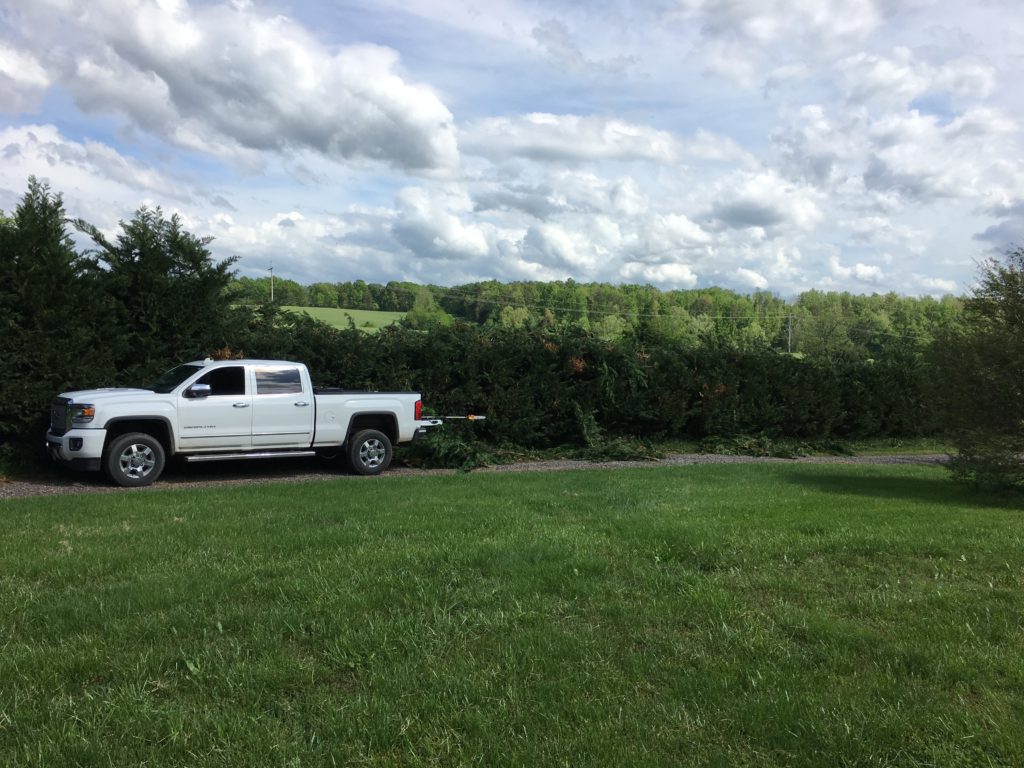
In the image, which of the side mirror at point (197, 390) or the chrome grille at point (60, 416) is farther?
the side mirror at point (197, 390)

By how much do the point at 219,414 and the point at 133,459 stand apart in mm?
1340

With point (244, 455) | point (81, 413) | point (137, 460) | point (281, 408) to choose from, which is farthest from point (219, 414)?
point (81, 413)

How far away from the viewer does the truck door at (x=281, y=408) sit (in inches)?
443

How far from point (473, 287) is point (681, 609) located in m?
67.2

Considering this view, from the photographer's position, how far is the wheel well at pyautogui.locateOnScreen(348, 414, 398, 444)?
1223 centimetres

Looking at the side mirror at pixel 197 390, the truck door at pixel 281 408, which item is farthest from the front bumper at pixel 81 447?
the truck door at pixel 281 408

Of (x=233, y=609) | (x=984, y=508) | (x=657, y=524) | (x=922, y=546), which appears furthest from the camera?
(x=984, y=508)

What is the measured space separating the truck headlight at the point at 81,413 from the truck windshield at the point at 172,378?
1.00 m

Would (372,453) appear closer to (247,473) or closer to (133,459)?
(247,473)

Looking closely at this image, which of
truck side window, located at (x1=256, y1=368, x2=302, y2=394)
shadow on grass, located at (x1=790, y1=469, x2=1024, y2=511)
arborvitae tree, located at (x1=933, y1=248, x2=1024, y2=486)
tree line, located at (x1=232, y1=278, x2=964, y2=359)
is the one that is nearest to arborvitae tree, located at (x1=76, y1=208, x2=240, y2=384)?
truck side window, located at (x1=256, y1=368, x2=302, y2=394)

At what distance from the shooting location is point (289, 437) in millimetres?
11461

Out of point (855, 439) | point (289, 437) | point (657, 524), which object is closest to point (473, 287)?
point (855, 439)

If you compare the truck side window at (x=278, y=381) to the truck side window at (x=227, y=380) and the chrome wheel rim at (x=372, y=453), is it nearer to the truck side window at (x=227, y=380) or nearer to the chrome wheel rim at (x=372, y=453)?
the truck side window at (x=227, y=380)

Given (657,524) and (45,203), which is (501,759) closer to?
(657,524)
